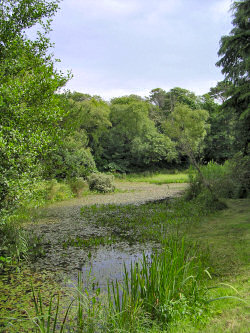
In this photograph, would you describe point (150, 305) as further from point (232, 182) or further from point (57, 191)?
point (57, 191)

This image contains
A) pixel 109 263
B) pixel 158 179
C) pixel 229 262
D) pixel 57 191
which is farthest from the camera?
pixel 158 179

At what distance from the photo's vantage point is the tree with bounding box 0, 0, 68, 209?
17.1 feet

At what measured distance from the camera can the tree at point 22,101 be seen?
520 centimetres

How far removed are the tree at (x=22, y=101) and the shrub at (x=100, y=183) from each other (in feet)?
34.9

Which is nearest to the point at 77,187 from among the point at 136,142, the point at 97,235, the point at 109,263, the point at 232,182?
the point at 232,182

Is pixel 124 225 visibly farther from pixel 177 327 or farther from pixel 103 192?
pixel 103 192

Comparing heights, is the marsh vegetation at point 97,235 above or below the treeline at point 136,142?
below

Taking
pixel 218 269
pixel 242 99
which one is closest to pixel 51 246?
pixel 218 269

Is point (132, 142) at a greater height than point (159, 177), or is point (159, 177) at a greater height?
point (132, 142)

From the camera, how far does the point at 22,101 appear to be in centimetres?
670

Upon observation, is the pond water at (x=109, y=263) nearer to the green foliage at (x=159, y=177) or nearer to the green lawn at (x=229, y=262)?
the green lawn at (x=229, y=262)

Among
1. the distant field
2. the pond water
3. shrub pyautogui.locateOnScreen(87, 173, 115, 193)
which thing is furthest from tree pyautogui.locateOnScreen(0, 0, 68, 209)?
the distant field

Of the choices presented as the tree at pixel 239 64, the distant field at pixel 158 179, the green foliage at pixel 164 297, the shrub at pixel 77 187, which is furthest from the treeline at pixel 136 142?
Answer: the green foliage at pixel 164 297

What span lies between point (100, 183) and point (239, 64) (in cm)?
1072
